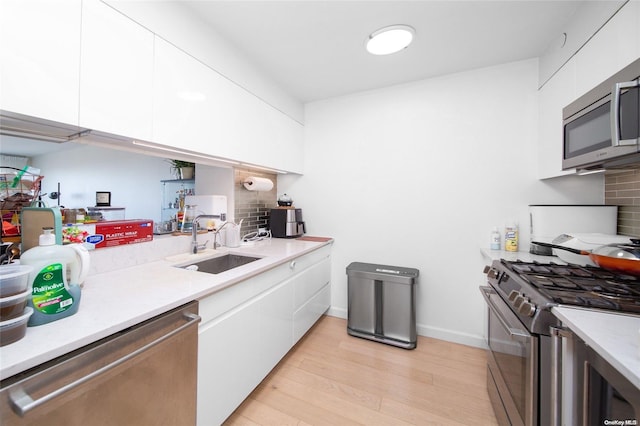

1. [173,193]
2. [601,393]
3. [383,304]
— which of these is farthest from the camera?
[173,193]

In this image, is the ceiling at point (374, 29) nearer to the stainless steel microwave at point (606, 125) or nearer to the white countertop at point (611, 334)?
the stainless steel microwave at point (606, 125)

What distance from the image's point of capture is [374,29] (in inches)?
61.7

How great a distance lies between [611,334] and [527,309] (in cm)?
24

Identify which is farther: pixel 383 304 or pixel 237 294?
pixel 383 304

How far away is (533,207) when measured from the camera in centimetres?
184

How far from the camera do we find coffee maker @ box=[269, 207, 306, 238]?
251 centimetres

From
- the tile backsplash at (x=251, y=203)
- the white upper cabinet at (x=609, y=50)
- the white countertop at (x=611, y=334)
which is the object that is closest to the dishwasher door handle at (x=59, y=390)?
the white countertop at (x=611, y=334)

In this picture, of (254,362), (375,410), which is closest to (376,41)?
(254,362)

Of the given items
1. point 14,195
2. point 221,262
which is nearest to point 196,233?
point 221,262

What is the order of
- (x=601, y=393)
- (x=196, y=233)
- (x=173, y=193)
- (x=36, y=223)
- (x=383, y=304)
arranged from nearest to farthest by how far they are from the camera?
(x=601, y=393) < (x=36, y=223) < (x=196, y=233) < (x=383, y=304) < (x=173, y=193)

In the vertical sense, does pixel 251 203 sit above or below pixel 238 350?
above

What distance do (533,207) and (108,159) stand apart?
3944 mm

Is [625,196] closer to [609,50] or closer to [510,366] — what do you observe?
[609,50]

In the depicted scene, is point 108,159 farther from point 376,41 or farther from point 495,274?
point 495,274
